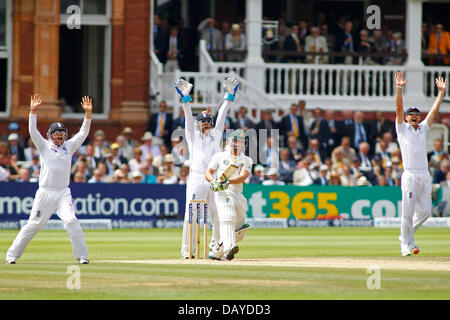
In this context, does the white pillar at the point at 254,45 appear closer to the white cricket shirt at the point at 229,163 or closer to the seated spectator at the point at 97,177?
the seated spectator at the point at 97,177

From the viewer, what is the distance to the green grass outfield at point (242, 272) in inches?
432

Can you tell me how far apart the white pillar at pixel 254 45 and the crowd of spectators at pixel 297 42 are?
1.31ft

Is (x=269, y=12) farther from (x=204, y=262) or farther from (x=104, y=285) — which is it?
(x=104, y=285)

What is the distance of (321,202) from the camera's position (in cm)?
2547

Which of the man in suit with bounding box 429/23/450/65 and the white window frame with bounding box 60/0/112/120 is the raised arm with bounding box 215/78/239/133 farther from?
the man in suit with bounding box 429/23/450/65

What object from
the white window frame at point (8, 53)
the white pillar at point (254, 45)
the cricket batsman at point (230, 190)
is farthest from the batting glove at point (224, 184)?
the white window frame at point (8, 53)

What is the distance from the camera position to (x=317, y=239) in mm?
20719

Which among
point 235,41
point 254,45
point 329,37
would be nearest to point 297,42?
point 254,45

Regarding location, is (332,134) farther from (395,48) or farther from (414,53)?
(395,48)

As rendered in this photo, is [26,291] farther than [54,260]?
No

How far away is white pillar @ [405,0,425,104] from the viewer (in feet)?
101

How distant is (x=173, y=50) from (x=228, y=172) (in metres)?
16.2
